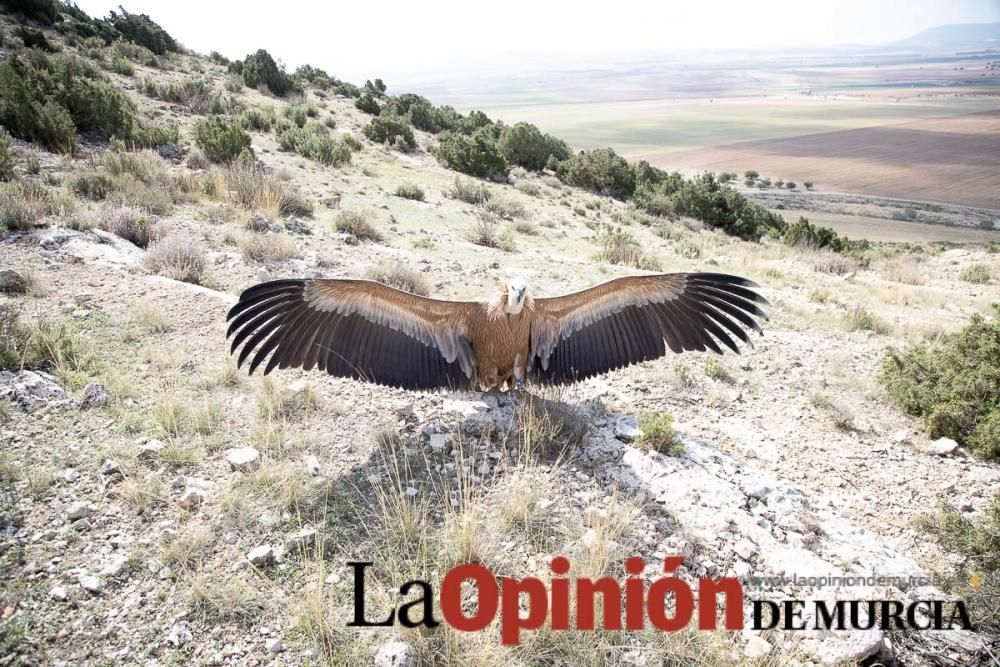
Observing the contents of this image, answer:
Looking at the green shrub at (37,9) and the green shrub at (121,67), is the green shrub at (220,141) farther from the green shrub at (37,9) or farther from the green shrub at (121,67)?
the green shrub at (37,9)

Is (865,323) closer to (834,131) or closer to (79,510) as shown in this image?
(79,510)

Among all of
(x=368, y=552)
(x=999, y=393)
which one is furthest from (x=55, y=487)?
(x=999, y=393)

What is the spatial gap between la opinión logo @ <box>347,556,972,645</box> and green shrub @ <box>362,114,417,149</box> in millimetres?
22296

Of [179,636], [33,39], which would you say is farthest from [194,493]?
[33,39]

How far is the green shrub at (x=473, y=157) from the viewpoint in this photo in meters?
21.1

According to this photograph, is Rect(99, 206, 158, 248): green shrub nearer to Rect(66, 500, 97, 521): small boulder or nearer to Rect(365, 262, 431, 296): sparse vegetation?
Rect(365, 262, 431, 296): sparse vegetation

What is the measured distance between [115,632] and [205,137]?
12.7 m

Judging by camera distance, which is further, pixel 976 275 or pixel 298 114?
pixel 298 114

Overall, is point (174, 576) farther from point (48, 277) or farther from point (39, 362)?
point (48, 277)

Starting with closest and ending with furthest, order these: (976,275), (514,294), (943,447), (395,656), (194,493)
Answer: (395,656), (194,493), (514,294), (943,447), (976,275)

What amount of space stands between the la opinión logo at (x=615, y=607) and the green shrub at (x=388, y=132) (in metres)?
22.3

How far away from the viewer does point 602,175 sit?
2622 centimetres

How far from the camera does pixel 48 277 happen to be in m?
5.51

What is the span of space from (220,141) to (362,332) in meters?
10.7
